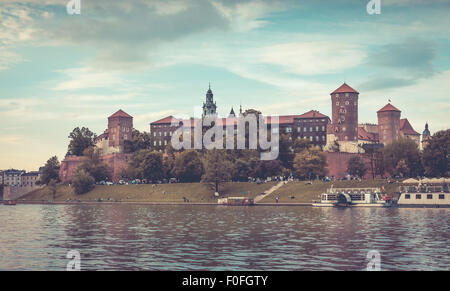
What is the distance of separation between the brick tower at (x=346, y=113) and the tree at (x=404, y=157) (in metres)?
32.1

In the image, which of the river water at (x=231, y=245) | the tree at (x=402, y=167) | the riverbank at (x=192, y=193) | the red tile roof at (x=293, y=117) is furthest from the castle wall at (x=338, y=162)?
Answer: the river water at (x=231, y=245)

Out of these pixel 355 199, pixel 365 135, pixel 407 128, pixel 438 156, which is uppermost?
pixel 407 128

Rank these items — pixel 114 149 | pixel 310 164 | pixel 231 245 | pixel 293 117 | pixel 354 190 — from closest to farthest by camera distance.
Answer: pixel 231 245 < pixel 354 190 < pixel 310 164 < pixel 293 117 < pixel 114 149

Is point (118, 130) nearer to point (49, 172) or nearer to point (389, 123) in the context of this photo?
point (49, 172)

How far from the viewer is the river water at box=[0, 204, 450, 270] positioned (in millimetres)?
29531

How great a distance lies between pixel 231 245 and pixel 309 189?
221 ft

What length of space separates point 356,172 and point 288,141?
18.1m

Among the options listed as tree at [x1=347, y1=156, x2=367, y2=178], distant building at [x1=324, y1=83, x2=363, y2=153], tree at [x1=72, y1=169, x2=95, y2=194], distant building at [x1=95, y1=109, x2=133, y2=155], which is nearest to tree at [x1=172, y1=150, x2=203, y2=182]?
tree at [x1=72, y1=169, x2=95, y2=194]

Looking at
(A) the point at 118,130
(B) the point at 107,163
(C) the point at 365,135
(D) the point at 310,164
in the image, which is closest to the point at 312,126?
(C) the point at 365,135

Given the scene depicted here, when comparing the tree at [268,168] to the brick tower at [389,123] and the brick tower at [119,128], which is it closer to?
the brick tower at [389,123]

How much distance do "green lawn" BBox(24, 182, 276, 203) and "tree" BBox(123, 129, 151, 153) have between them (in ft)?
107

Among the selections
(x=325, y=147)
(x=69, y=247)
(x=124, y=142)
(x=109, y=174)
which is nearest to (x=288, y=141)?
(x=325, y=147)

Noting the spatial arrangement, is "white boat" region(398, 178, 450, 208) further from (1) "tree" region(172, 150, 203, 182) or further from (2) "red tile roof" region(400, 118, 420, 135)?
(2) "red tile roof" region(400, 118, 420, 135)

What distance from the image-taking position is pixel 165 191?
396 ft
